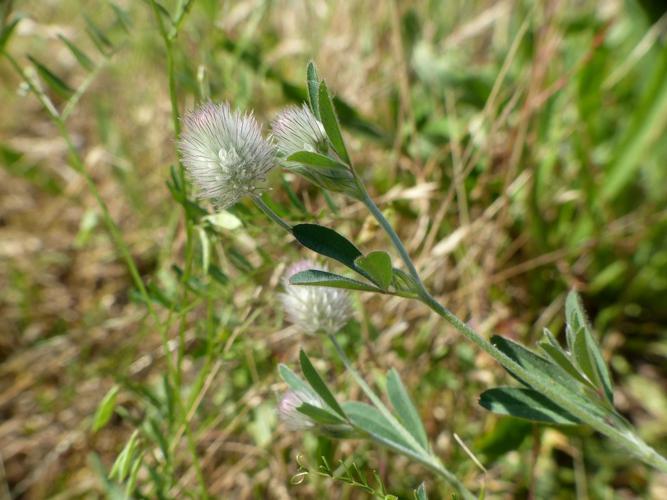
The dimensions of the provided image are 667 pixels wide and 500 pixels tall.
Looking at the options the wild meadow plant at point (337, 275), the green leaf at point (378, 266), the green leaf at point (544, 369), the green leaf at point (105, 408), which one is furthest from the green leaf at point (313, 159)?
the green leaf at point (105, 408)

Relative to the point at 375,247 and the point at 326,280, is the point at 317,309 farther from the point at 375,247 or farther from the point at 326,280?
the point at 375,247

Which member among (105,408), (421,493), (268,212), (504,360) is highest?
(268,212)

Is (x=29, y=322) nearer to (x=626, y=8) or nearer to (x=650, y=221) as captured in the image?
(x=650, y=221)

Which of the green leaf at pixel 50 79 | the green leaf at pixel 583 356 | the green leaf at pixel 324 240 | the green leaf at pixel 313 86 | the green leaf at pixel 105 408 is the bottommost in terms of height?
the green leaf at pixel 583 356

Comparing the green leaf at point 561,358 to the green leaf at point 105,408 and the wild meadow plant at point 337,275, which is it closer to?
the wild meadow plant at point 337,275

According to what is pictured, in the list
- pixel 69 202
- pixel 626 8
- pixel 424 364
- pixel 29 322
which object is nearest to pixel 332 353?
pixel 424 364

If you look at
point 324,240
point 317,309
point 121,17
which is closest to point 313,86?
point 324,240

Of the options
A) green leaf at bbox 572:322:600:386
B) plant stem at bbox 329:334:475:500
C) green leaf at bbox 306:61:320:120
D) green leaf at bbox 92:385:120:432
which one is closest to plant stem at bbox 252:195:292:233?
green leaf at bbox 306:61:320:120
